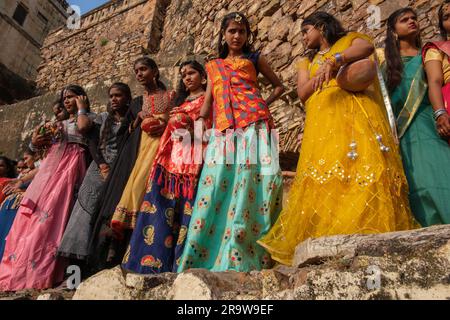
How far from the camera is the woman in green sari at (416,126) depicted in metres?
1.99

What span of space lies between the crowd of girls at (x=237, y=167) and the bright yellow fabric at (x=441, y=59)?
0.05 ft

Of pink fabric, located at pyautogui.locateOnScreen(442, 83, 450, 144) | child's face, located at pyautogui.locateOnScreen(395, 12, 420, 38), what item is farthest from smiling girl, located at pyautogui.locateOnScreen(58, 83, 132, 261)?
pink fabric, located at pyautogui.locateOnScreen(442, 83, 450, 144)

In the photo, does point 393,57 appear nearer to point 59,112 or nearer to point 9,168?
point 59,112

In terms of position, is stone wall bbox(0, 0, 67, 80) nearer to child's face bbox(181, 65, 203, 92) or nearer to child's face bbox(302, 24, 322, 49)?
child's face bbox(181, 65, 203, 92)

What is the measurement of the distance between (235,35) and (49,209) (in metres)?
1.62

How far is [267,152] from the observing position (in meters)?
2.26

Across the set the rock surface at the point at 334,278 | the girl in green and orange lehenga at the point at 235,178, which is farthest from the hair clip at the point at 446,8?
the rock surface at the point at 334,278

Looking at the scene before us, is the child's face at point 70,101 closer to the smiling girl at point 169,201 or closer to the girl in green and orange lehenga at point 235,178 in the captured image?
the smiling girl at point 169,201

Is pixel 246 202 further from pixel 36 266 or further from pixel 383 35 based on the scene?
pixel 383 35

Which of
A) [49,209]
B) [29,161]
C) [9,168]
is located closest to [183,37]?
[9,168]

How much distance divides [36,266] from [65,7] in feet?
70.9

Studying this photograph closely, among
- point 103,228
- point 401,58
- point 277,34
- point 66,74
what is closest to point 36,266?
point 103,228

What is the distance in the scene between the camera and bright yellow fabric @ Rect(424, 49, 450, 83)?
224 centimetres

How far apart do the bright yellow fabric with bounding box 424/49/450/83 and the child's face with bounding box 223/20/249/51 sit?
1.07m
